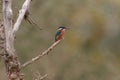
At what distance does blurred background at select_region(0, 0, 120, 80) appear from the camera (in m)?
22.2

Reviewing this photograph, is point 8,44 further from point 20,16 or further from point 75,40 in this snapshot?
point 75,40

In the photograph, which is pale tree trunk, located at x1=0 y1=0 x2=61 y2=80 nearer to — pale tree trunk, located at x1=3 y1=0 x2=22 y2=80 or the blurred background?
pale tree trunk, located at x1=3 y1=0 x2=22 y2=80

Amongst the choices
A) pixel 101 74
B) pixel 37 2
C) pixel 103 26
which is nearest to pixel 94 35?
pixel 103 26

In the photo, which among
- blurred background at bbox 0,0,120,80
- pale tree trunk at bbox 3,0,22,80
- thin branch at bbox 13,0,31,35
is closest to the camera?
pale tree trunk at bbox 3,0,22,80

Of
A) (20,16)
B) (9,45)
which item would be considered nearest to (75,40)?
(20,16)

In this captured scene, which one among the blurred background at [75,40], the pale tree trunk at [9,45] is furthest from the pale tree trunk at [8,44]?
the blurred background at [75,40]

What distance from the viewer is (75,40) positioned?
26781 mm

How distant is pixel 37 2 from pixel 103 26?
5286 millimetres

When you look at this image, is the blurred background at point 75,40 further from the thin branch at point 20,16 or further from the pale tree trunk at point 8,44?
the pale tree trunk at point 8,44

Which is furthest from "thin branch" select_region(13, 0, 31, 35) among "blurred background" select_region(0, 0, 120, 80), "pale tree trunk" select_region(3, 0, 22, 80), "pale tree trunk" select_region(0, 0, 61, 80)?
"blurred background" select_region(0, 0, 120, 80)

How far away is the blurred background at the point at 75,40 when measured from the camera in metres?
22.2

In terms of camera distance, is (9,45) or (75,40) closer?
(9,45)

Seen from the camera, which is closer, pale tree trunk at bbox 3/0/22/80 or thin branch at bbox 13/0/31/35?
pale tree trunk at bbox 3/0/22/80

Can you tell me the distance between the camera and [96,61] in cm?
2573
